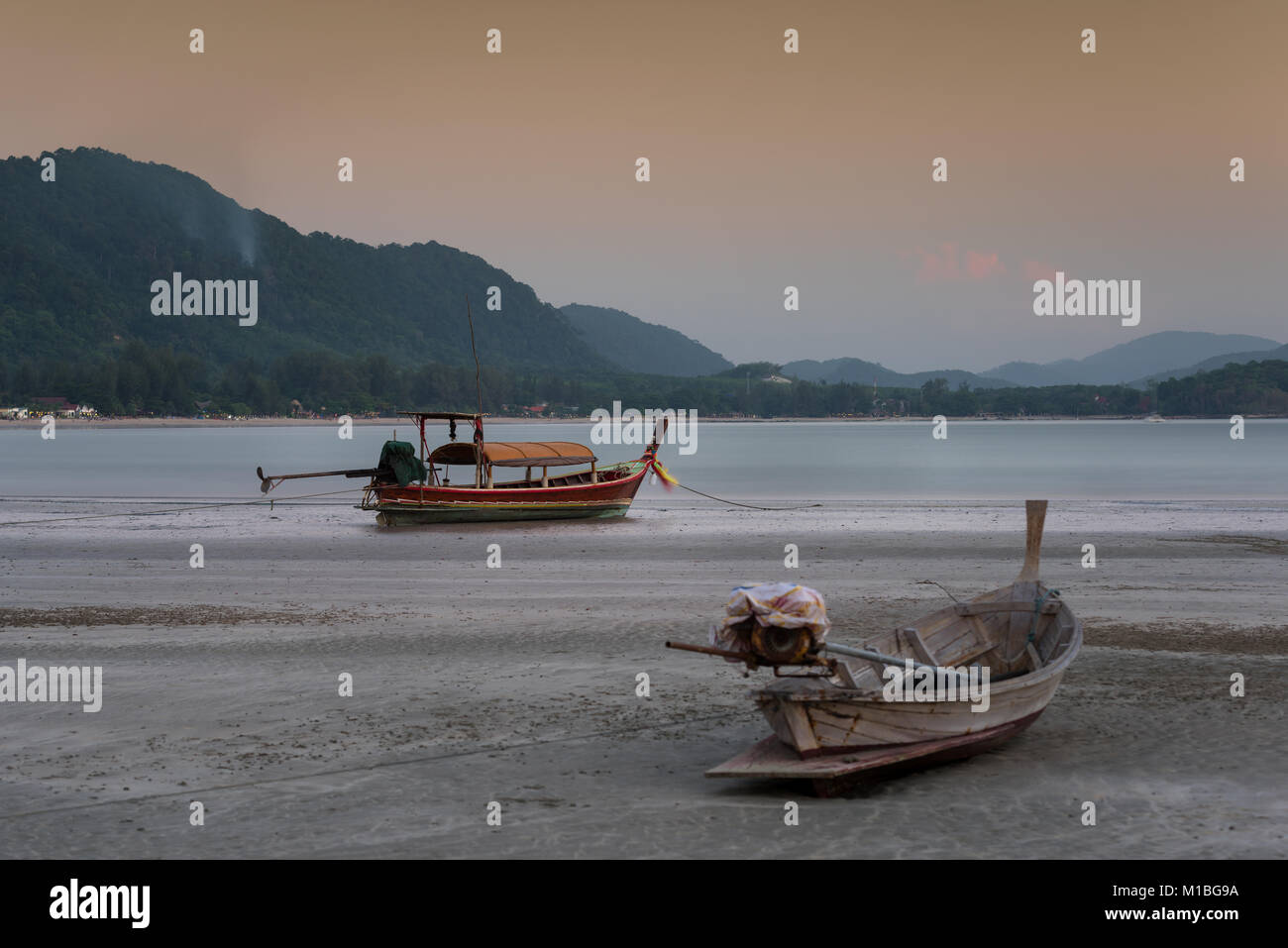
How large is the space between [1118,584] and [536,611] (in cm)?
1114

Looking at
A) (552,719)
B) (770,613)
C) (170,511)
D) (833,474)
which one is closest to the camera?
(770,613)

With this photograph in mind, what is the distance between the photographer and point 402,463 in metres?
38.0

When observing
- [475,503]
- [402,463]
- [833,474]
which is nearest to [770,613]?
[475,503]

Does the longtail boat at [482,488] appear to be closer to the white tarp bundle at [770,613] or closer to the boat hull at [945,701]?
the boat hull at [945,701]

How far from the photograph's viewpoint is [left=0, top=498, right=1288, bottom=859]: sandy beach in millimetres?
9656

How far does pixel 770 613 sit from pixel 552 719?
4.51m

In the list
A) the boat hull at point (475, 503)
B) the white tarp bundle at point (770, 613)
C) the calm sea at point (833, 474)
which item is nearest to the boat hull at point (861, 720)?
the white tarp bundle at point (770, 613)

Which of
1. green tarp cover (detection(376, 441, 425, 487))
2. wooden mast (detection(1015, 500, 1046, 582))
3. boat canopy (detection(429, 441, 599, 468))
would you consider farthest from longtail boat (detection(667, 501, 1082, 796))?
green tarp cover (detection(376, 441, 425, 487))

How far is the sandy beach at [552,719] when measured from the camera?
966 centimetres

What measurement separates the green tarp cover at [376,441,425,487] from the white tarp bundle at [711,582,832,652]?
29253mm

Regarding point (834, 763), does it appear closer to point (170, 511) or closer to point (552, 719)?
point (552, 719)

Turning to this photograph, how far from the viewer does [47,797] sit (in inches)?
411
